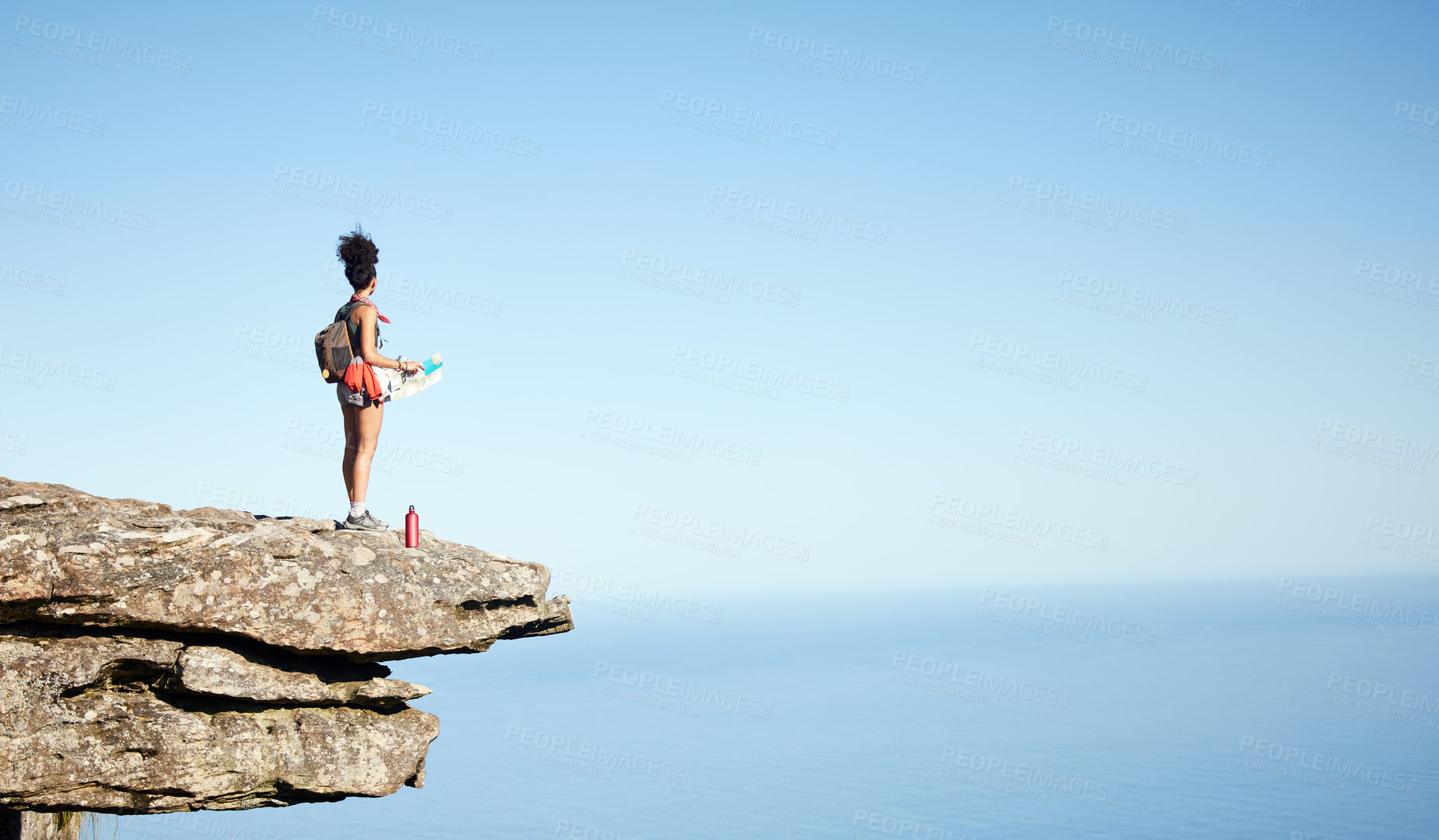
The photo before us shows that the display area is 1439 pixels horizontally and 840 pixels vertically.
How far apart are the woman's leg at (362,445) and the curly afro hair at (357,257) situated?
64.6 inches

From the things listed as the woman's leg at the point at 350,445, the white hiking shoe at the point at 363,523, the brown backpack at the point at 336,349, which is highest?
the brown backpack at the point at 336,349

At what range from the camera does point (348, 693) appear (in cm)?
1095

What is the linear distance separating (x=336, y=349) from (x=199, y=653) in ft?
13.3

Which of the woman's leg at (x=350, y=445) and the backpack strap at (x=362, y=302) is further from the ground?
the backpack strap at (x=362, y=302)

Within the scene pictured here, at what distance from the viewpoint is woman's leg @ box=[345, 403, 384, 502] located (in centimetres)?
1218

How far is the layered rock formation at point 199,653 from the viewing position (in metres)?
9.45

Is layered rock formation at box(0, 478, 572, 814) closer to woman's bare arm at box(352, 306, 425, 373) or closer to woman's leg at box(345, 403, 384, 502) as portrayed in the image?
woman's leg at box(345, 403, 384, 502)

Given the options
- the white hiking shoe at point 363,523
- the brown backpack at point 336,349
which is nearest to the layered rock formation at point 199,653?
the white hiking shoe at point 363,523

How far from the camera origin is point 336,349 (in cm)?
1191

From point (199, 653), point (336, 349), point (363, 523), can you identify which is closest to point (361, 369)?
point (336, 349)

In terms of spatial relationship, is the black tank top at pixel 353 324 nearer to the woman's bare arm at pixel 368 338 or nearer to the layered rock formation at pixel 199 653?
the woman's bare arm at pixel 368 338

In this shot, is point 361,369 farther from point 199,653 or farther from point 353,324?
Answer: point 199,653

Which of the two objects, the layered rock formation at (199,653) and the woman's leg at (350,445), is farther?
the woman's leg at (350,445)

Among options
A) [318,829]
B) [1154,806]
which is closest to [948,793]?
[1154,806]
